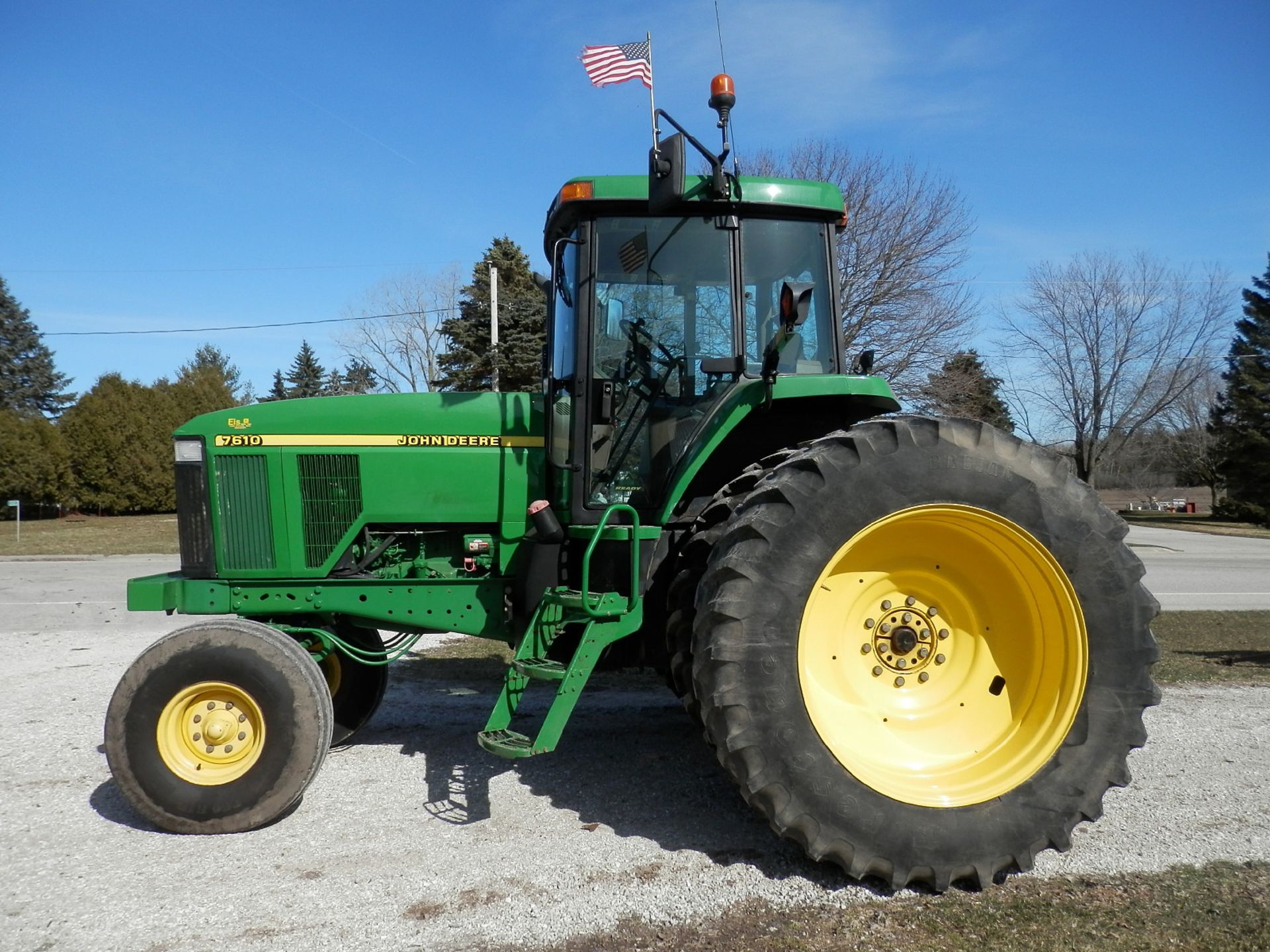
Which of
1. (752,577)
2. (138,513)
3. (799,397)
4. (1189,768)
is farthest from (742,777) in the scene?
(138,513)

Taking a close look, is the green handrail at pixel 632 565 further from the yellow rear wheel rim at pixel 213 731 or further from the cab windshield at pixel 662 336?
the yellow rear wheel rim at pixel 213 731

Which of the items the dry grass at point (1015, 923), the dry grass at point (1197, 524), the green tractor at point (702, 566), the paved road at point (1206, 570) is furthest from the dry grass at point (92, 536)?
the dry grass at point (1197, 524)

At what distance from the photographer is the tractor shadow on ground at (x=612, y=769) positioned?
3555 millimetres

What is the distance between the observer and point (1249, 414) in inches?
1155

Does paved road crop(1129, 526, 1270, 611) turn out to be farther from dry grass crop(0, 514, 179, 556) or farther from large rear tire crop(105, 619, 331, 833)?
dry grass crop(0, 514, 179, 556)

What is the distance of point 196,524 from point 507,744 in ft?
6.35

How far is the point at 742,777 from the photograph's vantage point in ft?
10.2

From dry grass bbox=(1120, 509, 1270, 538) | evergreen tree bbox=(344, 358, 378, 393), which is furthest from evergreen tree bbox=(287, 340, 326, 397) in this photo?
dry grass bbox=(1120, 509, 1270, 538)

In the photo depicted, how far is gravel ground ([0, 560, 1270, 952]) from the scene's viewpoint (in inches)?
116

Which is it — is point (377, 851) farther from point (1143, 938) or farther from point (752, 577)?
point (1143, 938)

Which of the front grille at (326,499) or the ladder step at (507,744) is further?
the front grille at (326,499)

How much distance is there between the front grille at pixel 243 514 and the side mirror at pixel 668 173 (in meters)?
2.30

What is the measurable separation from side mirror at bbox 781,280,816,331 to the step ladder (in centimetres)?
99

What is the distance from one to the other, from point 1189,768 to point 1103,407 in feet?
94.1
